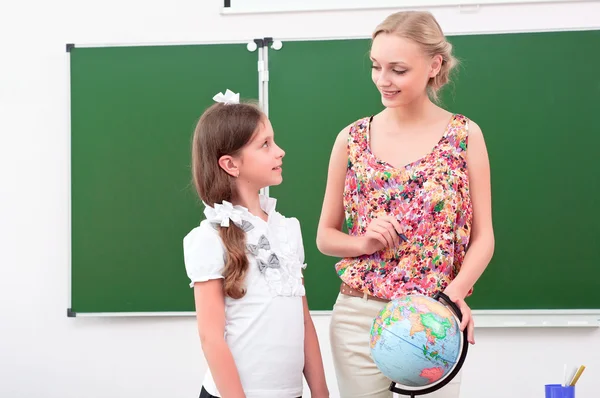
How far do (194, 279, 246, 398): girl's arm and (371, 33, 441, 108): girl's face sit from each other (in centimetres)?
58

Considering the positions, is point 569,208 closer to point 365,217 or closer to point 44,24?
point 365,217

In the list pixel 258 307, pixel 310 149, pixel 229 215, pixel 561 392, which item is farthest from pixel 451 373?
pixel 310 149

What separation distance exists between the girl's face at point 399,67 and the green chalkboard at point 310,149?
2016mm

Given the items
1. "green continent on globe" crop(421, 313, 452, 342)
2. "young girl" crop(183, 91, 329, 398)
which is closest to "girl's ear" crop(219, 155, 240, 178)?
"young girl" crop(183, 91, 329, 398)

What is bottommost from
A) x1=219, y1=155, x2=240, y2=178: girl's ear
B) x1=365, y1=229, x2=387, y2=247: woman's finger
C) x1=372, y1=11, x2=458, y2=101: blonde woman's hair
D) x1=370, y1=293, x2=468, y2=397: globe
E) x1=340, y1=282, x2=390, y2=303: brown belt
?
x1=370, y1=293, x2=468, y2=397: globe

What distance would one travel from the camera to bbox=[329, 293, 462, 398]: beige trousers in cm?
166

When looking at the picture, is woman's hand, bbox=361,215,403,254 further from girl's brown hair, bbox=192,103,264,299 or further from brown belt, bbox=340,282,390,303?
girl's brown hair, bbox=192,103,264,299

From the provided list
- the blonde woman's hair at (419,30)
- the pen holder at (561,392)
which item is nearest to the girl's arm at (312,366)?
the blonde woman's hair at (419,30)

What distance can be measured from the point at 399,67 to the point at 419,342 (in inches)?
23.9

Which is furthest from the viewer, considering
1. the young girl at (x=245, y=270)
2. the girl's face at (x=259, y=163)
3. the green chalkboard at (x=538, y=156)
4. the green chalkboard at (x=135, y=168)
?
the green chalkboard at (x=135, y=168)

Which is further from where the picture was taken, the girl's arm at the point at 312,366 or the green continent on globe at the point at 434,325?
the girl's arm at the point at 312,366

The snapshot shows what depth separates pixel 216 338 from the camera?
5.49 ft

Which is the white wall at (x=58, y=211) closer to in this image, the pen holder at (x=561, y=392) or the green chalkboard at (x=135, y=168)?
the green chalkboard at (x=135, y=168)

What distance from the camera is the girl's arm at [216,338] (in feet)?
5.46
